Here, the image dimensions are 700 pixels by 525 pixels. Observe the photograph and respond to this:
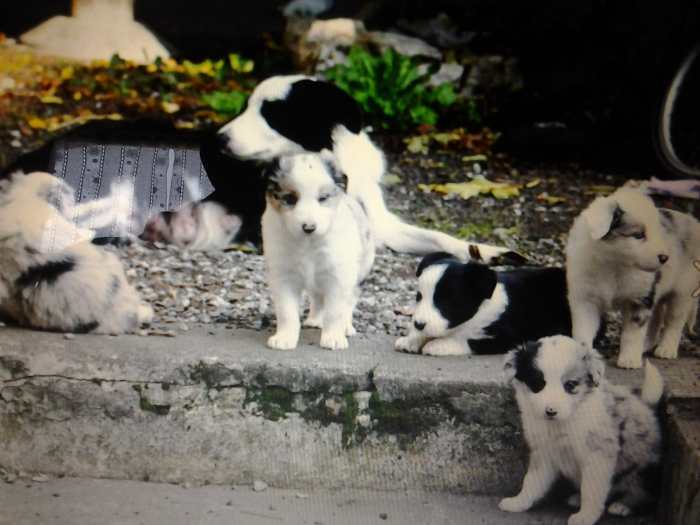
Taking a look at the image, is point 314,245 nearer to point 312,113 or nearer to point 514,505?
point 312,113

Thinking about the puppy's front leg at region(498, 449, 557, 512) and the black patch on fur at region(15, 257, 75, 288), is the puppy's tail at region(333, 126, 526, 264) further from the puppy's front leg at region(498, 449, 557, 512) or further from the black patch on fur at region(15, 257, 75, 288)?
the black patch on fur at region(15, 257, 75, 288)

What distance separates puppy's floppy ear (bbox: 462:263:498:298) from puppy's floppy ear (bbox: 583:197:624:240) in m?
0.25

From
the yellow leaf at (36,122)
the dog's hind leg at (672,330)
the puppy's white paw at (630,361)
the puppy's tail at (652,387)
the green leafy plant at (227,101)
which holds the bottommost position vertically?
the puppy's tail at (652,387)

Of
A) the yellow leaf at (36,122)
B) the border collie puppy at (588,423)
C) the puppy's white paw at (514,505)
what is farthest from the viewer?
the yellow leaf at (36,122)

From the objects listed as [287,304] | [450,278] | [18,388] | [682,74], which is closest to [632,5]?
[682,74]

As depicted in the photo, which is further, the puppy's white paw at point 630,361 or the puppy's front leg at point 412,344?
the puppy's front leg at point 412,344

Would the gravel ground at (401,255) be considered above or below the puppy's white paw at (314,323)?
above

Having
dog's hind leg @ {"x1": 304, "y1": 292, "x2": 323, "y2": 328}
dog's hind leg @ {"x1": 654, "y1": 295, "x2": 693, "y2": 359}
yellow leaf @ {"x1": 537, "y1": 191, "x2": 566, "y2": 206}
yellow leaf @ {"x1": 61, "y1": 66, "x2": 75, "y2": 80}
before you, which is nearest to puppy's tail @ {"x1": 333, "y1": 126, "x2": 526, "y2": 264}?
yellow leaf @ {"x1": 537, "y1": 191, "x2": 566, "y2": 206}

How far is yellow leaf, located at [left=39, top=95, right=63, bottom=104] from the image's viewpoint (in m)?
2.24

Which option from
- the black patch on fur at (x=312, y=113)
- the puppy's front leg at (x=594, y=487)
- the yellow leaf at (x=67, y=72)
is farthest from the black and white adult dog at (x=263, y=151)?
the puppy's front leg at (x=594, y=487)

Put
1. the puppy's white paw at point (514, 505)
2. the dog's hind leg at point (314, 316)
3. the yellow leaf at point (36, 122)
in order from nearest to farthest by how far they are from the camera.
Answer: the puppy's white paw at point (514, 505), the yellow leaf at point (36, 122), the dog's hind leg at point (314, 316)

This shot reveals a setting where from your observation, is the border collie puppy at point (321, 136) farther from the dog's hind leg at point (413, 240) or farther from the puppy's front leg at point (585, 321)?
the puppy's front leg at point (585, 321)

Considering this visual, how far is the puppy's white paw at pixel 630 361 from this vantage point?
2164mm

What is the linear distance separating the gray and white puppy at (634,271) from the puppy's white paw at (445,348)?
0.25 metres
